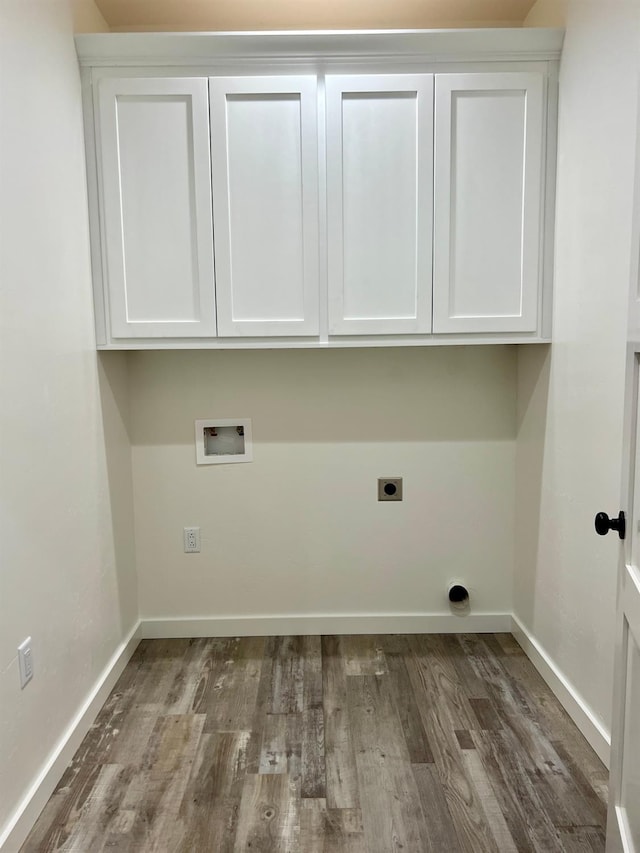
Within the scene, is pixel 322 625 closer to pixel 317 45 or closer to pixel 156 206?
pixel 156 206

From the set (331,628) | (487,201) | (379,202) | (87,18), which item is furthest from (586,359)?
(87,18)

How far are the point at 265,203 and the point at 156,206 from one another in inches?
15.7

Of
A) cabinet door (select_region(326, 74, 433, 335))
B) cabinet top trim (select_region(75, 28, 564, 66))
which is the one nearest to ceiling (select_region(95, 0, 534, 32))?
cabinet top trim (select_region(75, 28, 564, 66))

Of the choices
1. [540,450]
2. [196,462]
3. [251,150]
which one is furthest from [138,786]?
[251,150]

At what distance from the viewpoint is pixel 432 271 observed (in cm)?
231

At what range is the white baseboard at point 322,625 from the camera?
280 centimetres

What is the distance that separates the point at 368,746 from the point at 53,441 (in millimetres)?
1405

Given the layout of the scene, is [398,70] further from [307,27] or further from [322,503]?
[322,503]

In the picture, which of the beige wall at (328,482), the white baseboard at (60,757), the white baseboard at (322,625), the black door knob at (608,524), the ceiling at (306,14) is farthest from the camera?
the white baseboard at (322,625)

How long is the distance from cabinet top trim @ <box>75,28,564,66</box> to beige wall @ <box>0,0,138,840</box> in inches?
6.5

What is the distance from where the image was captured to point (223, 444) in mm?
2734

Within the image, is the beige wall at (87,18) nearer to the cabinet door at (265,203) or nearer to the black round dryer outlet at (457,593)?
the cabinet door at (265,203)

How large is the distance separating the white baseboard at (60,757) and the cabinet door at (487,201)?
180cm

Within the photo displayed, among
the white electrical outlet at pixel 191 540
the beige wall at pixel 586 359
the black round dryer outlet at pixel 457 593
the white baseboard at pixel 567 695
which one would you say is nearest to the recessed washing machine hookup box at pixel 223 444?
the white electrical outlet at pixel 191 540
